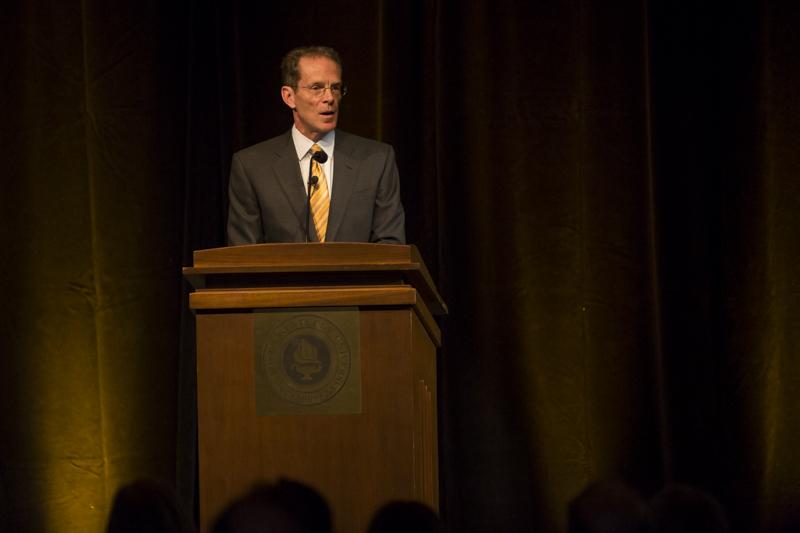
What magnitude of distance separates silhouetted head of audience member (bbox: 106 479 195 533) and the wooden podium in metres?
0.88

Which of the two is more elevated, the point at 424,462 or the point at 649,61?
the point at 649,61

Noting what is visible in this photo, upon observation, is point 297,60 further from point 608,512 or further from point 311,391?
point 608,512

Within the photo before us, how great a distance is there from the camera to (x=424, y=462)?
2844 millimetres

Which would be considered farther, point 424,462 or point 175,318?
point 175,318

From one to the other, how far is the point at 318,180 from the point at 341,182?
0.08 meters

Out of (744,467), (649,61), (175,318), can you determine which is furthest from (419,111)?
(744,467)

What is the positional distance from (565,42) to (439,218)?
2.68 feet

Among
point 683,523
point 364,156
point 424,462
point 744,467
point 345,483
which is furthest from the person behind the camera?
point 744,467

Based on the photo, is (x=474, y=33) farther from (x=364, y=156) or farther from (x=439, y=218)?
(x=364, y=156)

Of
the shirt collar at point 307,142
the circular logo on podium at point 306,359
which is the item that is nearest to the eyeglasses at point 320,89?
the shirt collar at point 307,142

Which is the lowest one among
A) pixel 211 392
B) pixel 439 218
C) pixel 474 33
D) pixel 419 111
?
pixel 211 392

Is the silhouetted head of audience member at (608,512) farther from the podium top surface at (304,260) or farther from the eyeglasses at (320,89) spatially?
the eyeglasses at (320,89)

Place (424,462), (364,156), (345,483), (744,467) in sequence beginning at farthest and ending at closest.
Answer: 1. (744,467)
2. (364,156)
3. (424,462)
4. (345,483)

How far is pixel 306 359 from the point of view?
94.4 inches
